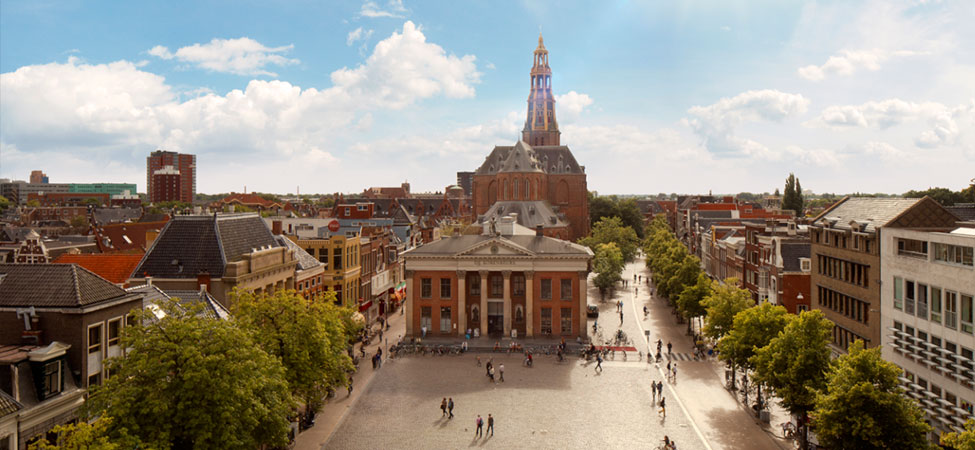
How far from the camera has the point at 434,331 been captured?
6719 cm

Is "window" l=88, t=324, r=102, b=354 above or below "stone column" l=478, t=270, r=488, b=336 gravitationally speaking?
above

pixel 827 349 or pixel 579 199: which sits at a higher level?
pixel 579 199

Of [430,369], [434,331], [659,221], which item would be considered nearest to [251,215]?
[430,369]

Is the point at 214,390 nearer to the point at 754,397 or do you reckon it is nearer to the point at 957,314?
the point at 957,314

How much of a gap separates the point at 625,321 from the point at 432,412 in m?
40.0

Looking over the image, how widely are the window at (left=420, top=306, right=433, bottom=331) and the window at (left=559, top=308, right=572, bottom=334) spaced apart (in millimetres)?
13480

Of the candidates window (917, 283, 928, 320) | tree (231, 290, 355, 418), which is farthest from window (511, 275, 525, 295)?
window (917, 283, 928, 320)

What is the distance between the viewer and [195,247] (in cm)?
4478

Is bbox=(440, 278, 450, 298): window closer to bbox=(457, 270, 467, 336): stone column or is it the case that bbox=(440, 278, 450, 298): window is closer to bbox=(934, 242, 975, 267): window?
bbox=(457, 270, 467, 336): stone column

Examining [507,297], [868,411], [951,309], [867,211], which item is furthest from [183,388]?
[507,297]

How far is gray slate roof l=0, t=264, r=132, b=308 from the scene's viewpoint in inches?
1060

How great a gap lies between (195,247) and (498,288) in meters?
31.9

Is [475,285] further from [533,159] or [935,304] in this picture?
[533,159]

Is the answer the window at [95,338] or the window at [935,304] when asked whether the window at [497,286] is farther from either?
the window at [95,338]
